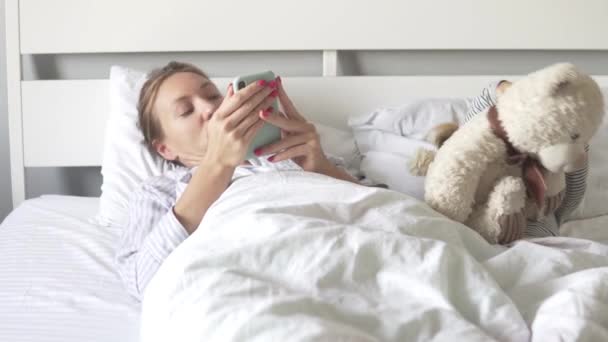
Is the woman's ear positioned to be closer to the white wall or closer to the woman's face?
the woman's face

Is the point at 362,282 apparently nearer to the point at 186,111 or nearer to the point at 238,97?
the point at 238,97

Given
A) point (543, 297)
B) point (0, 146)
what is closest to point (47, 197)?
point (0, 146)

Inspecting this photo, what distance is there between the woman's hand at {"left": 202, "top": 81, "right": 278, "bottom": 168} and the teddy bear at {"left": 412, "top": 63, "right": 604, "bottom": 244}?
12.2 inches

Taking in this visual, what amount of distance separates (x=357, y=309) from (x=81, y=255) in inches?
27.4

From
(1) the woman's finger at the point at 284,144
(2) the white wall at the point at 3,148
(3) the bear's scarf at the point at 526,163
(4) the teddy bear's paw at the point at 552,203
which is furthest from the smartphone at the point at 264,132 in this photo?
(2) the white wall at the point at 3,148

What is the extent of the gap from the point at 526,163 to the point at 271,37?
764mm

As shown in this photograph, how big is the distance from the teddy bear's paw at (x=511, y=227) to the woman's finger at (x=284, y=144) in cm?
37

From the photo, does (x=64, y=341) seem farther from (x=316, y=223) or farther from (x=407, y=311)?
(x=407, y=311)

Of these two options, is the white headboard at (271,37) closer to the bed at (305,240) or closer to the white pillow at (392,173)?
the bed at (305,240)

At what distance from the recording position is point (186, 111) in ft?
3.84

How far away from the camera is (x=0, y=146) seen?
167cm

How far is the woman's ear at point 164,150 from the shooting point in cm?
126

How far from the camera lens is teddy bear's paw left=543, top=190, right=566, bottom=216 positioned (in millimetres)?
1088

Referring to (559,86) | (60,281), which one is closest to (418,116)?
(559,86)
